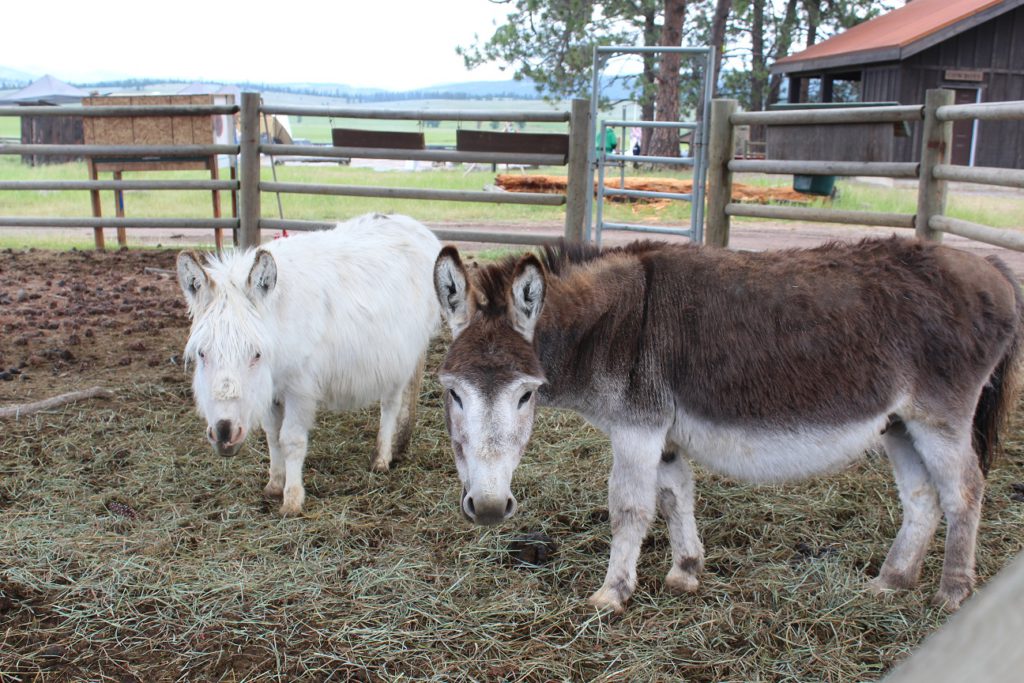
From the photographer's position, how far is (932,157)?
6312mm

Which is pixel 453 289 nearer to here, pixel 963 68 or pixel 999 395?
pixel 999 395

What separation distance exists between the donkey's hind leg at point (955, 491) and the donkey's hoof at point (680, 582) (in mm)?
934

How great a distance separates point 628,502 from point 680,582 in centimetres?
47

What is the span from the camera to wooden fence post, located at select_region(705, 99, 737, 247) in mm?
8164

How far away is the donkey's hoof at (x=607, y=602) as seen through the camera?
346 centimetres

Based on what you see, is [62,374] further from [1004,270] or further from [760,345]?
[1004,270]

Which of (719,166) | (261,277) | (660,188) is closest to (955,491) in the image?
(261,277)

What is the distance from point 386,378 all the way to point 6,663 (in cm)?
236

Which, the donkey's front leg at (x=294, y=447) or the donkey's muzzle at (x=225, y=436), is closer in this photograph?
the donkey's muzzle at (x=225, y=436)

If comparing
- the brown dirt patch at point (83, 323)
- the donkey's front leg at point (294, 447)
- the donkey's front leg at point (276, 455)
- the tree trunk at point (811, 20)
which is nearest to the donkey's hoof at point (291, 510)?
the donkey's front leg at point (294, 447)

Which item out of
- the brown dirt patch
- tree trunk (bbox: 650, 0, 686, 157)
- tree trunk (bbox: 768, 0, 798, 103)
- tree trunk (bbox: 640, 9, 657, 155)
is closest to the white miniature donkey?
the brown dirt patch

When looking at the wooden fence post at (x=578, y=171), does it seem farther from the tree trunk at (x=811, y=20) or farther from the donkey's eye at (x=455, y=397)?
the tree trunk at (x=811, y=20)

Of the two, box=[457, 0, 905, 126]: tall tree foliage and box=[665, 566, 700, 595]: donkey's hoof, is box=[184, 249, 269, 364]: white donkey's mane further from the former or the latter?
box=[457, 0, 905, 126]: tall tree foliage

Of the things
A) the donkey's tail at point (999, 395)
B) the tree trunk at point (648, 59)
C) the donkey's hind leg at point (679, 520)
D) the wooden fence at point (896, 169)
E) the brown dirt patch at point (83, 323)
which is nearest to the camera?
the donkey's tail at point (999, 395)
